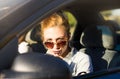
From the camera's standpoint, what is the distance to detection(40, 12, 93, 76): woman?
3.02 metres

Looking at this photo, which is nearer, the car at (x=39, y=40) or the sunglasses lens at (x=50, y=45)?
the car at (x=39, y=40)

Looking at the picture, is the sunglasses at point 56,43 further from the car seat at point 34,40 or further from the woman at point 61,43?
the car seat at point 34,40

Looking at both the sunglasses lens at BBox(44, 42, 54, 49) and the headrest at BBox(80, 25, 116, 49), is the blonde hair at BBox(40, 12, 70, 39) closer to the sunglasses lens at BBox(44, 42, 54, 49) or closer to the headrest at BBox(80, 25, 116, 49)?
the sunglasses lens at BBox(44, 42, 54, 49)

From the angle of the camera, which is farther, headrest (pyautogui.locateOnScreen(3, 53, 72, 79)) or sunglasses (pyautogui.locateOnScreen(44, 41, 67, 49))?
sunglasses (pyautogui.locateOnScreen(44, 41, 67, 49))

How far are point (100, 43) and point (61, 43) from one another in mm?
648

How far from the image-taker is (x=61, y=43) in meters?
3.09

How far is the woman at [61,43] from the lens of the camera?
3021mm

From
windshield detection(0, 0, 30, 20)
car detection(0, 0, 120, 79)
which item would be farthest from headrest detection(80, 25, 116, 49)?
windshield detection(0, 0, 30, 20)

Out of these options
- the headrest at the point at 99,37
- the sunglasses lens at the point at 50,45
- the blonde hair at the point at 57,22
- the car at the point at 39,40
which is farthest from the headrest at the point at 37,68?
the headrest at the point at 99,37

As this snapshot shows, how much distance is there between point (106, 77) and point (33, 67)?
2.31 ft

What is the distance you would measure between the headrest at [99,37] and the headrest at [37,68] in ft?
4.33

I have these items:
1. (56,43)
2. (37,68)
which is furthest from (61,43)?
(37,68)

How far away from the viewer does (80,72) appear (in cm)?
295

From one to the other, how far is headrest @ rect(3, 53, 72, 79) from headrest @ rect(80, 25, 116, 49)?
1321 mm
